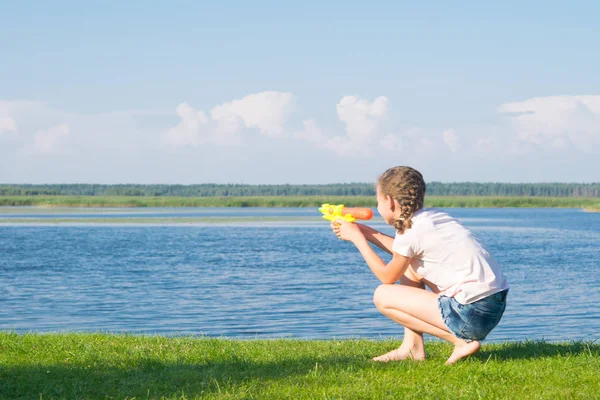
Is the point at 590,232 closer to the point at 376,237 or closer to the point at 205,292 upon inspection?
the point at 205,292

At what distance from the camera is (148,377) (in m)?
6.02

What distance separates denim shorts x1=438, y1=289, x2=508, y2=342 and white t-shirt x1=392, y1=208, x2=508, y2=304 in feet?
0.14

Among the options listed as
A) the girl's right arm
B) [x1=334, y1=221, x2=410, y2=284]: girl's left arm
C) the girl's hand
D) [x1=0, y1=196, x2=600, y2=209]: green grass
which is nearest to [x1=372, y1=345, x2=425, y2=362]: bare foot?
[x1=334, y1=221, x2=410, y2=284]: girl's left arm

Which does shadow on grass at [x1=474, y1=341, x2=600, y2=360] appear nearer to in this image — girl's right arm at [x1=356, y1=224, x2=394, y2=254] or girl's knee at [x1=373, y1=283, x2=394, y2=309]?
girl's knee at [x1=373, y1=283, x2=394, y2=309]

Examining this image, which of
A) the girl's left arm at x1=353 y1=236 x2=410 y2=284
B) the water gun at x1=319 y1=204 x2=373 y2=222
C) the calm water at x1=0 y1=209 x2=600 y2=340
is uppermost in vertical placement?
the water gun at x1=319 y1=204 x2=373 y2=222

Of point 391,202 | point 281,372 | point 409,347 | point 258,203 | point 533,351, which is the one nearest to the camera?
point 391,202

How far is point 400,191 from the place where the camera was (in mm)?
5926

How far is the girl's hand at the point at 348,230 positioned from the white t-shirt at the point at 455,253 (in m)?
0.41

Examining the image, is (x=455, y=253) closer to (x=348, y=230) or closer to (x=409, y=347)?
(x=348, y=230)

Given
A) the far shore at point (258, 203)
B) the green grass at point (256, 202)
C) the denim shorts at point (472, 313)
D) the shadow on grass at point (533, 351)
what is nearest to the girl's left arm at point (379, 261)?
the denim shorts at point (472, 313)

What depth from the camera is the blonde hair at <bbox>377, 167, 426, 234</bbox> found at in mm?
5918

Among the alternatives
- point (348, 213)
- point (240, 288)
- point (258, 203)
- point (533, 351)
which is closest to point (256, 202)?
point (258, 203)

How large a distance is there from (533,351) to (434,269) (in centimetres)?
172

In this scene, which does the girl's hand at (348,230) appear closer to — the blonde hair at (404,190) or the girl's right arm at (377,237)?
the girl's right arm at (377,237)
